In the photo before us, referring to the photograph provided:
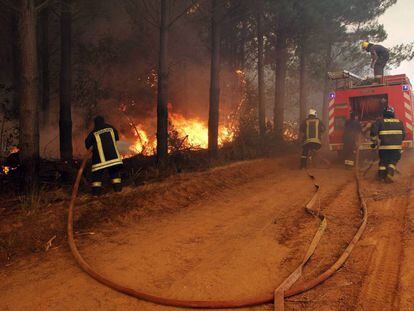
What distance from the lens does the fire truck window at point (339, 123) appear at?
11.4 metres

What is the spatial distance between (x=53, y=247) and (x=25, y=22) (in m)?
4.36

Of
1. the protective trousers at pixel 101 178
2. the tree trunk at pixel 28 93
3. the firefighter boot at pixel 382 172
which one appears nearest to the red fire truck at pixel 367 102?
the firefighter boot at pixel 382 172

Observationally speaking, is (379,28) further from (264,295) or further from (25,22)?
(264,295)

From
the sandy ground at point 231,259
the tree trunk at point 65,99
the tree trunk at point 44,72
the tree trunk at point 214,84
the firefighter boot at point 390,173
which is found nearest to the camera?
the sandy ground at point 231,259

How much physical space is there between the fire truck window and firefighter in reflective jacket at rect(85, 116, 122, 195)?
7785mm

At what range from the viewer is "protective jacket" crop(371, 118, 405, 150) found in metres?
8.21

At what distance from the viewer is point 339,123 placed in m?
11.5

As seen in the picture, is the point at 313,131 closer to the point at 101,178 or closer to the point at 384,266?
the point at 101,178

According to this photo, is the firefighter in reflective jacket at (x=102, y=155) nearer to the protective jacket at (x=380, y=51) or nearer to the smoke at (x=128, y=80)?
the smoke at (x=128, y=80)

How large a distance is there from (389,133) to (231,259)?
239 inches

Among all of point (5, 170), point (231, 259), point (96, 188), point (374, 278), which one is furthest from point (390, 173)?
point (5, 170)

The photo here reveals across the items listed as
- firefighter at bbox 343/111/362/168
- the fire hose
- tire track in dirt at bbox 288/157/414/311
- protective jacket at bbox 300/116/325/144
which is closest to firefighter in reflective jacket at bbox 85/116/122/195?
the fire hose

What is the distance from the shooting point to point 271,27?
14.5 metres

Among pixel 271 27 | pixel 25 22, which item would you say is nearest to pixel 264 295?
pixel 25 22
